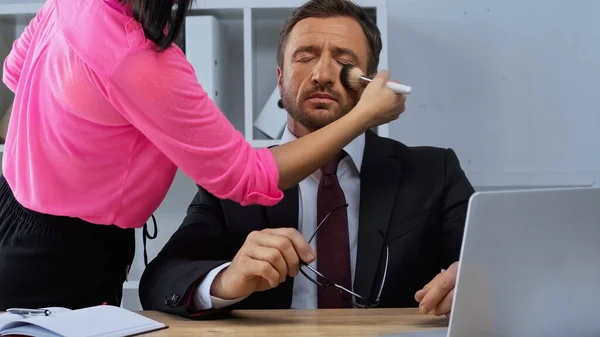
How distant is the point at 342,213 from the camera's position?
1686 millimetres

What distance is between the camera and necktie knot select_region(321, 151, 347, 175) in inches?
67.9

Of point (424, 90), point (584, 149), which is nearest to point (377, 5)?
point (424, 90)

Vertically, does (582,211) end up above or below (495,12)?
below

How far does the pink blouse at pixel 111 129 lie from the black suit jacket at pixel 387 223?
320 millimetres

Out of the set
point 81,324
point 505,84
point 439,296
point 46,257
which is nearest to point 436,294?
point 439,296

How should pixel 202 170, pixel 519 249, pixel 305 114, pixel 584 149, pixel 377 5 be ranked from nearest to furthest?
pixel 519 249 < pixel 202 170 < pixel 305 114 < pixel 377 5 < pixel 584 149

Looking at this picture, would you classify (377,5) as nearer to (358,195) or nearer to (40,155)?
(358,195)

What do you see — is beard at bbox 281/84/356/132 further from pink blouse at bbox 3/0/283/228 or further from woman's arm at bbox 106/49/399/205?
pink blouse at bbox 3/0/283/228

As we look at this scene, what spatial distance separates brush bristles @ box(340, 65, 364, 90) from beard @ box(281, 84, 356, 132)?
0.27ft

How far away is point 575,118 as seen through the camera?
268 centimetres

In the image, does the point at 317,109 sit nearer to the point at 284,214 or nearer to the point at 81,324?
the point at 284,214

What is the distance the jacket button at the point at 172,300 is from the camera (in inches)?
50.3

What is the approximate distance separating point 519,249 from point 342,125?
1.54ft

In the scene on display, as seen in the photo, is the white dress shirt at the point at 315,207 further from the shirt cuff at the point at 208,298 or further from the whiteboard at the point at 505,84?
the whiteboard at the point at 505,84
